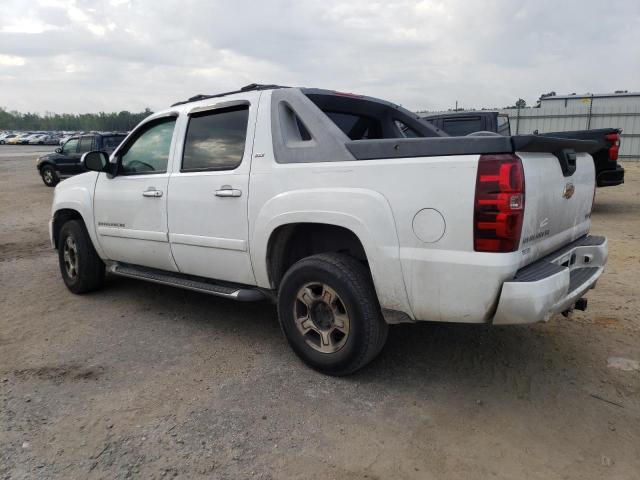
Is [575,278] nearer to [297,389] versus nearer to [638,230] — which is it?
[297,389]

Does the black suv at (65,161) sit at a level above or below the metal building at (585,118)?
below

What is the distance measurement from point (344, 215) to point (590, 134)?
7330mm

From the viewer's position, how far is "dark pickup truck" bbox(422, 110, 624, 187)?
28.2 feet

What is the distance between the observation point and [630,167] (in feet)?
59.3

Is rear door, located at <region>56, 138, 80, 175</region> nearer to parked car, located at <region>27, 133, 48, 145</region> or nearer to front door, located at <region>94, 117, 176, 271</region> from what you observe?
front door, located at <region>94, 117, 176, 271</region>

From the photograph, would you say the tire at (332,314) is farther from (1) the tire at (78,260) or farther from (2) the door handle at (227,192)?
(1) the tire at (78,260)

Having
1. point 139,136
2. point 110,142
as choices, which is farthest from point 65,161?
point 139,136

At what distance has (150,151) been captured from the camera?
443cm

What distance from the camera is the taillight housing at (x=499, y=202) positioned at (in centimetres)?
249

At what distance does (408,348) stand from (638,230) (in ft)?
19.1

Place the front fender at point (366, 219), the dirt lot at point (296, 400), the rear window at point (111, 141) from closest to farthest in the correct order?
the dirt lot at point (296, 400) → the front fender at point (366, 219) → the rear window at point (111, 141)

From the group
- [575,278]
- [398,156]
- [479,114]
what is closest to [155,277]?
[398,156]

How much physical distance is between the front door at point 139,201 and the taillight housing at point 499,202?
8.53 feet

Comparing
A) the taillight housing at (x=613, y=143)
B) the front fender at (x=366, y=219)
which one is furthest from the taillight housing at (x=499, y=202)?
the taillight housing at (x=613, y=143)
